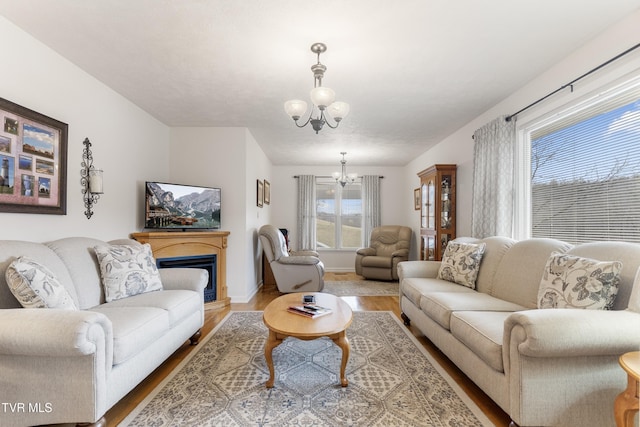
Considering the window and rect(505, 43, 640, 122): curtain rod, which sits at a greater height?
rect(505, 43, 640, 122): curtain rod

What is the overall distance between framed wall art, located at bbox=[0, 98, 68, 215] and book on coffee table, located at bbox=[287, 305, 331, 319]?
2.07 metres

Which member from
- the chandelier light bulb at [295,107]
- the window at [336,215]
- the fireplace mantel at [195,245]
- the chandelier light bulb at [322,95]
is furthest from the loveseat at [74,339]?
the window at [336,215]

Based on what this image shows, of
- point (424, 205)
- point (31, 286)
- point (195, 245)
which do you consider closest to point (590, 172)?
point (424, 205)

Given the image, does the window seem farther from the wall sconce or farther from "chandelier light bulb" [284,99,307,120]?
the wall sconce

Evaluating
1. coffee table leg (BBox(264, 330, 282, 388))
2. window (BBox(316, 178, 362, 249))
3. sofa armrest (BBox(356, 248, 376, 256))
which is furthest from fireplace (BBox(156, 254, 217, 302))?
window (BBox(316, 178, 362, 249))

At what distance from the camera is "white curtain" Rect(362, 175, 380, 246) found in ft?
20.6

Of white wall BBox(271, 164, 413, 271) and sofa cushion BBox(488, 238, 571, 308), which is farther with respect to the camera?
white wall BBox(271, 164, 413, 271)

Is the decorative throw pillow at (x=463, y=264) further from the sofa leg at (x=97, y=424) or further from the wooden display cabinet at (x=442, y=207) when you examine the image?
the sofa leg at (x=97, y=424)

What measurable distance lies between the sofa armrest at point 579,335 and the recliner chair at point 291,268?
308 centimetres

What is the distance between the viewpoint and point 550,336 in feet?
4.32

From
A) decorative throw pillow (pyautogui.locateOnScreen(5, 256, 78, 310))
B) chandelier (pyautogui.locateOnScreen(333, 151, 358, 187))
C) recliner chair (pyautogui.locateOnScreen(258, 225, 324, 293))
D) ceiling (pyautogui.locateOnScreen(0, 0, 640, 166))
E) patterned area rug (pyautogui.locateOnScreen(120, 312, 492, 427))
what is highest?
ceiling (pyautogui.locateOnScreen(0, 0, 640, 166))

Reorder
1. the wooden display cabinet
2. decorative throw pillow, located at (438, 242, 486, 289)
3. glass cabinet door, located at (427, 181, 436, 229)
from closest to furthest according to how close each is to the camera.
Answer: decorative throw pillow, located at (438, 242, 486, 289), the wooden display cabinet, glass cabinet door, located at (427, 181, 436, 229)

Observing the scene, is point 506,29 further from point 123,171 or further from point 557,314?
point 123,171

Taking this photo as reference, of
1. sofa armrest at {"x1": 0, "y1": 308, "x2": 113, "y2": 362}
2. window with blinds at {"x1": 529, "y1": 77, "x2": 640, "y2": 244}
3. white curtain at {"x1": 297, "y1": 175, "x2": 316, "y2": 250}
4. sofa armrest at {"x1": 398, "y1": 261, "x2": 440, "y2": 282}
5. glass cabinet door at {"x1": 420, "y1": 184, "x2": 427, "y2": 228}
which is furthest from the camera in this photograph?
white curtain at {"x1": 297, "y1": 175, "x2": 316, "y2": 250}
